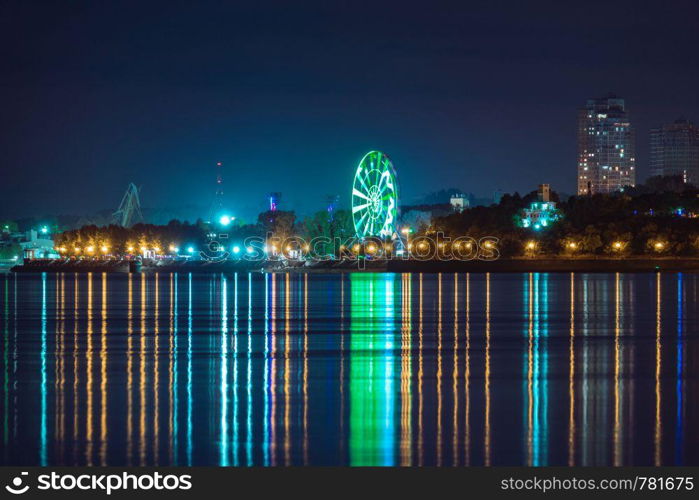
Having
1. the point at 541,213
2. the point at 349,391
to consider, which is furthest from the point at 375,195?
the point at 349,391

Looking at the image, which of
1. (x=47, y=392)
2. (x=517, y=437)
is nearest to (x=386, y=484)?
(x=517, y=437)

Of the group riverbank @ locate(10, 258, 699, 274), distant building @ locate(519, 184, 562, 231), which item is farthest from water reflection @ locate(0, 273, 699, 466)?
distant building @ locate(519, 184, 562, 231)

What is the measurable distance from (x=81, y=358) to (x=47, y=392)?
6544 mm

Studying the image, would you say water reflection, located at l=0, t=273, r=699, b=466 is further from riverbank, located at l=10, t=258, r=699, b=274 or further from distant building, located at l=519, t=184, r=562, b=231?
distant building, located at l=519, t=184, r=562, b=231

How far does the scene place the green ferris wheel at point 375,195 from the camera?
322 ft

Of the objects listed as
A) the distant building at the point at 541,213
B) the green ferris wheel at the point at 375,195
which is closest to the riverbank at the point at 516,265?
the distant building at the point at 541,213

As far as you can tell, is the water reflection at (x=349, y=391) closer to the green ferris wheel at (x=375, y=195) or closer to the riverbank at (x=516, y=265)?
the green ferris wheel at (x=375, y=195)

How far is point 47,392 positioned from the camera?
2077cm

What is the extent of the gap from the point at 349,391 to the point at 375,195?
80.6 metres

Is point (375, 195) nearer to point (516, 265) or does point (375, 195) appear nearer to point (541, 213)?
point (516, 265)

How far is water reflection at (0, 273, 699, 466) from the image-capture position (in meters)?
15.2

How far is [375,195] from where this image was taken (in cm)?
10106

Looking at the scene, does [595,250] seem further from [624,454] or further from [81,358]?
[624,454]

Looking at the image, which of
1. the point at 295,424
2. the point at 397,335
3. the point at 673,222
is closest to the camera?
the point at 295,424
